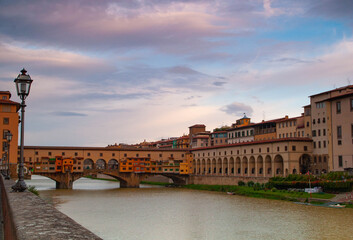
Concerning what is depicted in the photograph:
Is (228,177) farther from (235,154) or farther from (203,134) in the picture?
(203,134)

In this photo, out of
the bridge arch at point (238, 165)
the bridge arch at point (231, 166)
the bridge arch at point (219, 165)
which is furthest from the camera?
the bridge arch at point (219, 165)

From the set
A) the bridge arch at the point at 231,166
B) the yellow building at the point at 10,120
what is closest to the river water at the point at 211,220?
the yellow building at the point at 10,120

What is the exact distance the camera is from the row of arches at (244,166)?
2330 inches

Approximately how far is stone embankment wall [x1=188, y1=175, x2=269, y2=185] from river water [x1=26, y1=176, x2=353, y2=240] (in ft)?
41.3

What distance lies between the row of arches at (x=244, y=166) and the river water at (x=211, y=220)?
15.0m

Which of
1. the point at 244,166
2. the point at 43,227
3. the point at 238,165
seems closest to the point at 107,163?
the point at 238,165

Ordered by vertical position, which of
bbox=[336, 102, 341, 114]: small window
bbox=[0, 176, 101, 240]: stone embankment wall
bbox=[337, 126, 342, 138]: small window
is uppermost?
bbox=[336, 102, 341, 114]: small window

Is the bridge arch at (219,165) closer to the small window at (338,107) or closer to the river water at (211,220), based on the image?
the small window at (338,107)

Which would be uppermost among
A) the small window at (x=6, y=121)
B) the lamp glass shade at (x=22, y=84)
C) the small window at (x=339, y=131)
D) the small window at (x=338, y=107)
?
the small window at (x=338, y=107)

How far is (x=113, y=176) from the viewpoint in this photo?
76.2 meters

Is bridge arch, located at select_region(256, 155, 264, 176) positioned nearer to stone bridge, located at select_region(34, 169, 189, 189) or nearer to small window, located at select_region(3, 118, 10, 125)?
stone bridge, located at select_region(34, 169, 189, 189)

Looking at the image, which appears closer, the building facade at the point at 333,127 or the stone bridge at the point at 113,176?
the building facade at the point at 333,127

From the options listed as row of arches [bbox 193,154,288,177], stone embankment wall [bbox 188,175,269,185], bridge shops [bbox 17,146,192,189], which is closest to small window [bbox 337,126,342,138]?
row of arches [bbox 193,154,288,177]

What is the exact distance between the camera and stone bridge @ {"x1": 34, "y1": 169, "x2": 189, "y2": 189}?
234 ft
